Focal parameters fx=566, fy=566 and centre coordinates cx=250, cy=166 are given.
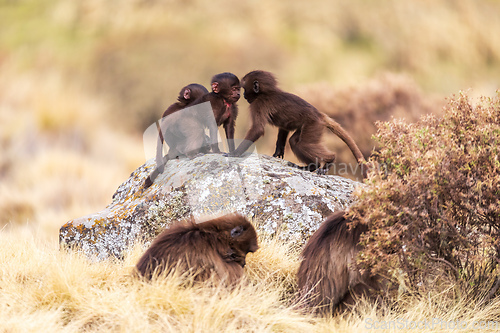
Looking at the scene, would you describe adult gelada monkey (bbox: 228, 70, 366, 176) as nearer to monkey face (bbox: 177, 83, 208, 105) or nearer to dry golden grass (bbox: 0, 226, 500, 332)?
monkey face (bbox: 177, 83, 208, 105)

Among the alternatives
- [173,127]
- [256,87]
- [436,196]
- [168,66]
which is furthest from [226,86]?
[168,66]

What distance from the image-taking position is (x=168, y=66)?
1698 cm

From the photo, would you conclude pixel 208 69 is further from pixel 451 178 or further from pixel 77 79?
pixel 451 178

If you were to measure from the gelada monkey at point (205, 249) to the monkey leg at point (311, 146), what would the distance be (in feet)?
5.52

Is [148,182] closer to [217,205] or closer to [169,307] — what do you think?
[217,205]

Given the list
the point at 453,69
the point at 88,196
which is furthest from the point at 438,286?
the point at 453,69

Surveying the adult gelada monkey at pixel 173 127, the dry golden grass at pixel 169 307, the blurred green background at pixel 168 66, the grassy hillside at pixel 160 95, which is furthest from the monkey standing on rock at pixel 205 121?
the blurred green background at pixel 168 66

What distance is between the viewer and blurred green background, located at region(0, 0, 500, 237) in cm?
1092

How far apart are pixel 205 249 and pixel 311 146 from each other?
203 cm

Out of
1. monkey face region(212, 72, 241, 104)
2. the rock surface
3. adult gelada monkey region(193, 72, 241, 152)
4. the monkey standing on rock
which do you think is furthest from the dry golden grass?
monkey face region(212, 72, 241, 104)

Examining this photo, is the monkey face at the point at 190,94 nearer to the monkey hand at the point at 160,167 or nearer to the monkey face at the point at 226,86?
the monkey face at the point at 226,86

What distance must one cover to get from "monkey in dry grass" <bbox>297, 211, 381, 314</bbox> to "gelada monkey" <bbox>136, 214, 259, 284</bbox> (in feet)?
1.46

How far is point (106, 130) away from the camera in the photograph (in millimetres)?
13539

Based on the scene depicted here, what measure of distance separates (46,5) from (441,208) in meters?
22.2
